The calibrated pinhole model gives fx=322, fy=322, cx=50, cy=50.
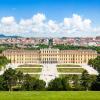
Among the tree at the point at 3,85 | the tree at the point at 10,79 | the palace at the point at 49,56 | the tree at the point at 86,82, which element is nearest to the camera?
the tree at the point at 3,85

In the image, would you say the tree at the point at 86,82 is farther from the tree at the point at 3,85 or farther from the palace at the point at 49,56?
the palace at the point at 49,56

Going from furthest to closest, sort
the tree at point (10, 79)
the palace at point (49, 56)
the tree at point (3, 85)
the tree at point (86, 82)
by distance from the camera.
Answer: the palace at point (49, 56) < the tree at point (10, 79) < the tree at point (86, 82) < the tree at point (3, 85)

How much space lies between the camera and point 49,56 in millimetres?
59531

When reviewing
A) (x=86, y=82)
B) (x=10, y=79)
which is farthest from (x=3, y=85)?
(x=86, y=82)

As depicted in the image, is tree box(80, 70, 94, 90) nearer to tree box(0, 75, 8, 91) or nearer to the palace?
tree box(0, 75, 8, 91)

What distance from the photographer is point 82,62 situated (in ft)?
191

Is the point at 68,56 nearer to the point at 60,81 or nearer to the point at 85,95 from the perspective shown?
the point at 60,81

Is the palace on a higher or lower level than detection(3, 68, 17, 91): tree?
lower

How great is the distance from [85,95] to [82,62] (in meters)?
46.0

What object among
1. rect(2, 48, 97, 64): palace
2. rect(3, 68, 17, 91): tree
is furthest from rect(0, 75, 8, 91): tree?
rect(2, 48, 97, 64): palace

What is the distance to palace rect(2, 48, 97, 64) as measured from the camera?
58438 millimetres

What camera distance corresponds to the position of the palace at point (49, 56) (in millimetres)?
58438

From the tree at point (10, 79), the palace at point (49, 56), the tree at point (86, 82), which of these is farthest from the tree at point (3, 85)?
the palace at point (49, 56)

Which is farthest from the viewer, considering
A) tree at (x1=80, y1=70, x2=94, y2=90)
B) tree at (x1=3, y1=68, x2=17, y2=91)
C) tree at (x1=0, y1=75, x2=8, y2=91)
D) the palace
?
the palace
